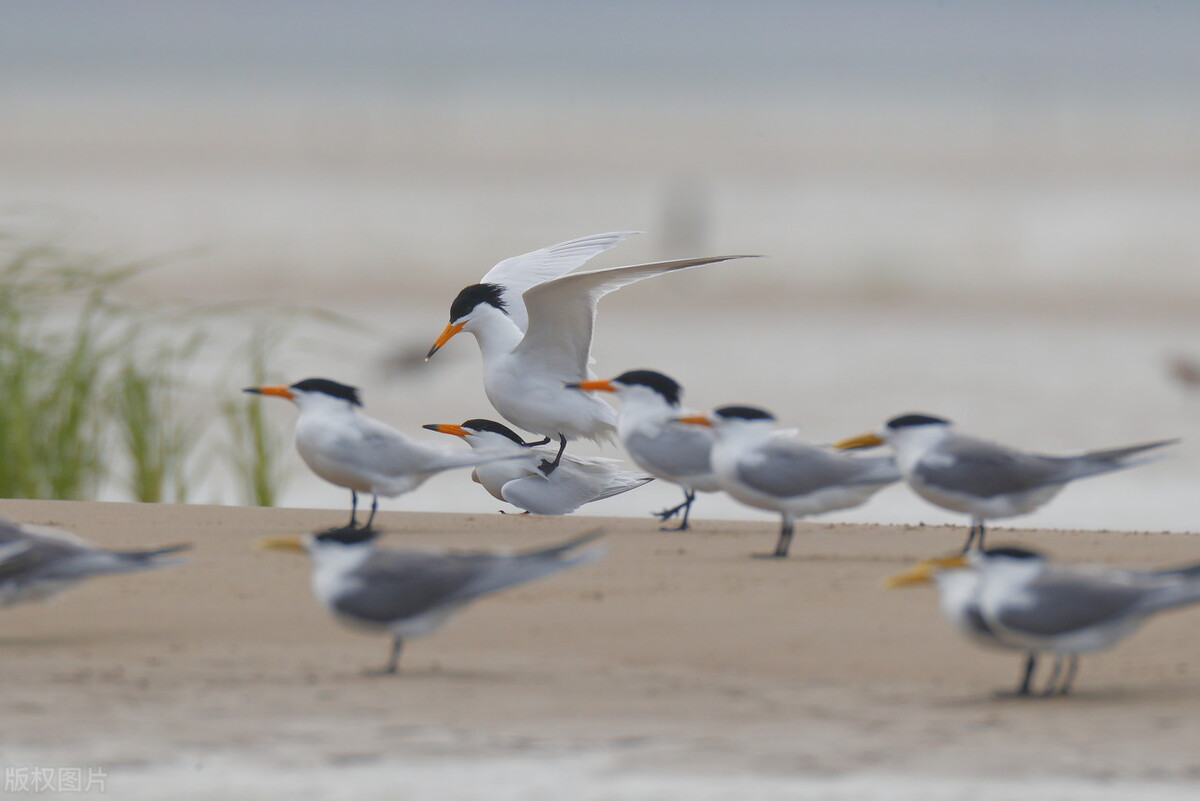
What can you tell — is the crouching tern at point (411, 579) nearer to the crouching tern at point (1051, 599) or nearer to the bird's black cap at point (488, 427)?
the crouching tern at point (1051, 599)

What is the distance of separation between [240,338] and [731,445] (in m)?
13.3

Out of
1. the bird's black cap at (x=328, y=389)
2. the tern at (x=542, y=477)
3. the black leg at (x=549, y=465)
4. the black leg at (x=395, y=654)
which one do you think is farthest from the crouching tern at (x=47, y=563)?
the black leg at (x=549, y=465)

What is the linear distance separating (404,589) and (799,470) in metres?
1.95

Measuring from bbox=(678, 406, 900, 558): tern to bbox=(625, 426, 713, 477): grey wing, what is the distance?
1.31ft

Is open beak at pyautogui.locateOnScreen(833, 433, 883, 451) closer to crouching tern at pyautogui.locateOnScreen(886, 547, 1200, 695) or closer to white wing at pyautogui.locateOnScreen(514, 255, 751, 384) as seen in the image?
crouching tern at pyautogui.locateOnScreen(886, 547, 1200, 695)

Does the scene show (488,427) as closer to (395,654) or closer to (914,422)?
(914,422)

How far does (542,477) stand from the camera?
30.4 feet

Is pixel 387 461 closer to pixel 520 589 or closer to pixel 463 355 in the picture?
pixel 520 589

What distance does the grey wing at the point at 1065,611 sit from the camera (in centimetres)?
535

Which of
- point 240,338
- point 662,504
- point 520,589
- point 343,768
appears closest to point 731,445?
point 520,589

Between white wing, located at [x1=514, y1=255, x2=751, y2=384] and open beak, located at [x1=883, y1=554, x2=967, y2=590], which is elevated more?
white wing, located at [x1=514, y1=255, x2=751, y2=384]

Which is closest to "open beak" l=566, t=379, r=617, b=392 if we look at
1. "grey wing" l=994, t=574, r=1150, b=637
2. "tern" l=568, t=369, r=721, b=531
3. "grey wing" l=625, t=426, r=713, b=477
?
"tern" l=568, t=369, r=721, b=531

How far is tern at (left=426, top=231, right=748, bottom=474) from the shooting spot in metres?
9.39

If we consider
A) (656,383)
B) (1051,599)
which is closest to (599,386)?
(656,383)
